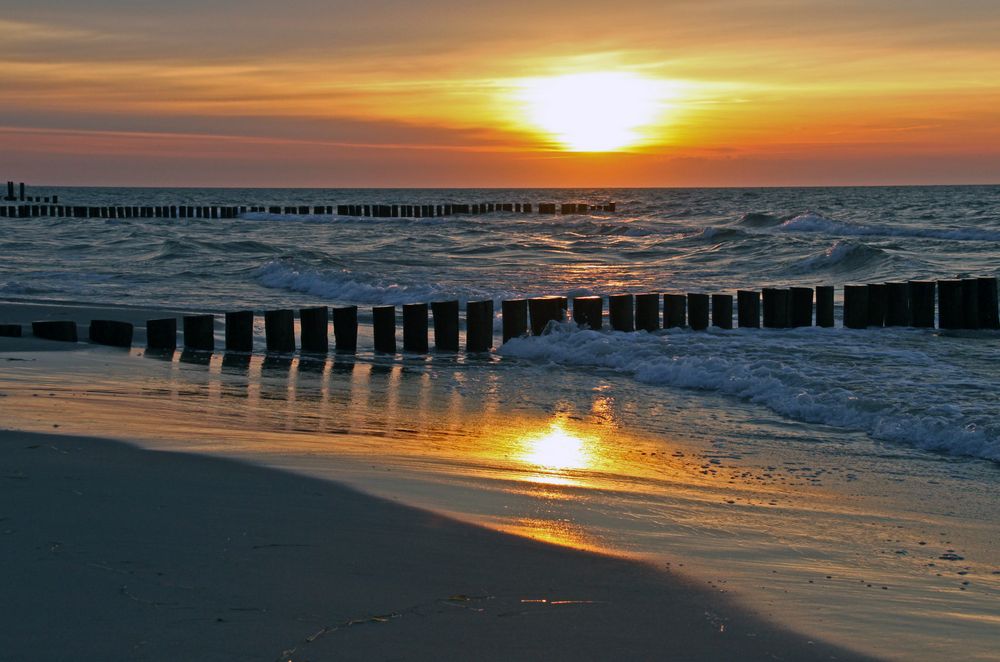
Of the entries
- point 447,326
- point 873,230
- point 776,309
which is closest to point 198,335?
point 447,326

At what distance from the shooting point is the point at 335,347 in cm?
1110

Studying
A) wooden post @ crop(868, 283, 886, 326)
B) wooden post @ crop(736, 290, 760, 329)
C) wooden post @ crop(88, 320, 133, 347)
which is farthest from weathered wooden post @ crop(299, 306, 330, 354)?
wooden post @ crop(868, 283, 886, 326)

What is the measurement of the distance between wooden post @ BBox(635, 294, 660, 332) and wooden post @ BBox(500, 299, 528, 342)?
1584mm

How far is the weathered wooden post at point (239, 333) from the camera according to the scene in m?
10.5

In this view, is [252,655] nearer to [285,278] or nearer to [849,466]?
[849,466]

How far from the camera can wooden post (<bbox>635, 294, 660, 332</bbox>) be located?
1227cm

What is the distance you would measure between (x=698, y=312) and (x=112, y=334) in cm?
663

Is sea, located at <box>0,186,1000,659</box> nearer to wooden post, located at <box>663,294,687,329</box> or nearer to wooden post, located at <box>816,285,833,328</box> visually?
wooden post, located at <box>816,285,833,328</box>

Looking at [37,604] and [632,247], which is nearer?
[37,604]

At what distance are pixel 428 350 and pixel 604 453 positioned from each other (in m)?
5.12

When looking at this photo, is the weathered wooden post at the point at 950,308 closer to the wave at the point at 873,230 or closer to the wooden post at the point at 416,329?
the wooden post at the point at 416,329

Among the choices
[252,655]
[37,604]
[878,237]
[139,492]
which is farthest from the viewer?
[878,237]

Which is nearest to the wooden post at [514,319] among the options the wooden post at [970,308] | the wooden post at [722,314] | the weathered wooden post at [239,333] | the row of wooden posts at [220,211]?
the wooden post at [722,314]

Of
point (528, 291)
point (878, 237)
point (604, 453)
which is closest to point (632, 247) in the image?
point (878, 237)
